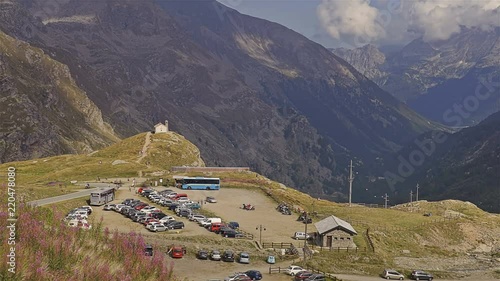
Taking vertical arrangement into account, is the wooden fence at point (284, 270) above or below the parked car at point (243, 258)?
below

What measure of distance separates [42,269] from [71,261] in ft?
7.67

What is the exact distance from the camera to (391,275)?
2667 inches

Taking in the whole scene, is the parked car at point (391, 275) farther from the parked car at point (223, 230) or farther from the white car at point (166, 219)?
the white car at point (166, 219)

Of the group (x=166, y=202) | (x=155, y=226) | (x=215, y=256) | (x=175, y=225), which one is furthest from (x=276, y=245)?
(x=166, y=202)

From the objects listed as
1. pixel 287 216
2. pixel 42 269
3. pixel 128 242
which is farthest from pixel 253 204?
pixel 42 269

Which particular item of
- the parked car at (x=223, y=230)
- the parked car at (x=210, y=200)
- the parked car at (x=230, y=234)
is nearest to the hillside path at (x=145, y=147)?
the parked car at (x=210, y=200)

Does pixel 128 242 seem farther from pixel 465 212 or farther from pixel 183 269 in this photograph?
pixel 465 212

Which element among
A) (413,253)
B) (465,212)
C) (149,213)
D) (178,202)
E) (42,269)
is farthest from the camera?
(465,212)

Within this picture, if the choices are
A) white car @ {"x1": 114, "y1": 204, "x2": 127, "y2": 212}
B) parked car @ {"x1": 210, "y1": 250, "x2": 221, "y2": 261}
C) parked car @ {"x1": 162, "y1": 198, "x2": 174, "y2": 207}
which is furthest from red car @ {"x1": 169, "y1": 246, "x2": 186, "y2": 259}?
parked car @ {"x1": 162, "y1": 198, "x2": 174, "y2": 207}

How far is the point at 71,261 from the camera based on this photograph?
60.4ft

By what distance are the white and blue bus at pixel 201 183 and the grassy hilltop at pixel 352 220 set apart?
20.7 ft

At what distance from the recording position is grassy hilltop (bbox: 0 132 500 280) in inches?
2891

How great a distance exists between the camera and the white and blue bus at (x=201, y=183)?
12125cm

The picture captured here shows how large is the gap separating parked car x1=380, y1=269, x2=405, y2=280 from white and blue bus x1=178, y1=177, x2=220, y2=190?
60603 mm
